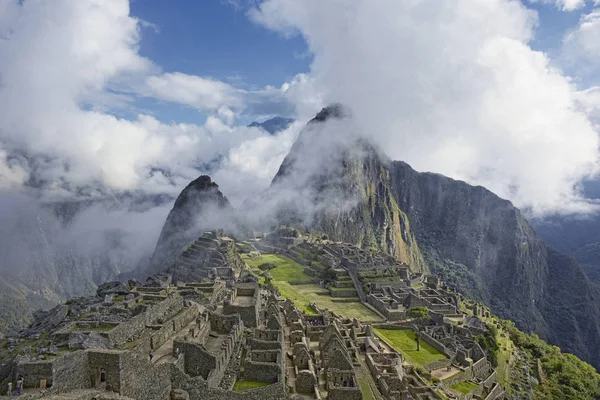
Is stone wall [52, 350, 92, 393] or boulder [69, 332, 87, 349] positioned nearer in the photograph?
stone wall [52, 350, 92, 393]

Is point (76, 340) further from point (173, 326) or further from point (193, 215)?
point (193, 215)

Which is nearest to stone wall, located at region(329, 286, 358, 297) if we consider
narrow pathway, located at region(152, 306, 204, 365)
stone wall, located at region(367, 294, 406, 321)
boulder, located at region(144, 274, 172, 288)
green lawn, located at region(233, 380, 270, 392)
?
stone wall, located at region(367, 294, 406, 321)

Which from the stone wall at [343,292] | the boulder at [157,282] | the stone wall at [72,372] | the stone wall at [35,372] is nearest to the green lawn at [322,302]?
the stone wall at [343,292]

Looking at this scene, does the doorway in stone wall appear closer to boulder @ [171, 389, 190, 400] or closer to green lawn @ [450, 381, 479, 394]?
boulder @ [171, 389, 190, 400]

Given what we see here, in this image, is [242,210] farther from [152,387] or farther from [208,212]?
[152,387]

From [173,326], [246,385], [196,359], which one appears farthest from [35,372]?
[173,326]

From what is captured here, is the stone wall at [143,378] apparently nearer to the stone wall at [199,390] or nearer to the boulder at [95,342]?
the stone wall at [199,390]

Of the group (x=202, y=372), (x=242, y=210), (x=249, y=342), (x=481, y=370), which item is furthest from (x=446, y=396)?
(x=242, y=210)
